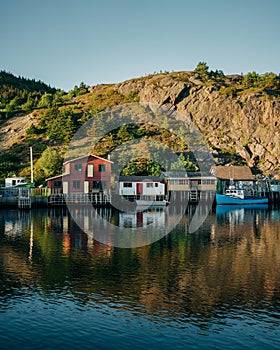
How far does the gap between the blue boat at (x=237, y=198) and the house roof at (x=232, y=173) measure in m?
5.20

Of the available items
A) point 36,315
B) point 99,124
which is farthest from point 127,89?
point 36,315

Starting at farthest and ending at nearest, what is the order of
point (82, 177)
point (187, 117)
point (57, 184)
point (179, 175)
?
point (187, 117) → point (179, 175) → point (57, 184) → point (82, 177)

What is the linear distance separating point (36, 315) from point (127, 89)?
475 feet

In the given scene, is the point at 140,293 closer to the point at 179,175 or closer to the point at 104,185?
the point at 104,185

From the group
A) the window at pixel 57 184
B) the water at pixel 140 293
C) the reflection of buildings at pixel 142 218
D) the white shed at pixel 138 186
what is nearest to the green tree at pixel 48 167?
the window at pixel 57 184

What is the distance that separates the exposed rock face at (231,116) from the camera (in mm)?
123312

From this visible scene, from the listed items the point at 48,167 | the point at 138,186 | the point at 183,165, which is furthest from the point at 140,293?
the point at 183,165

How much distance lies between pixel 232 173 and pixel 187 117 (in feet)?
158

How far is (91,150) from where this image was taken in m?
117

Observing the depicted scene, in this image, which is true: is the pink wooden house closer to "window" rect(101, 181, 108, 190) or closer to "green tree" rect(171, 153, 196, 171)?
"window" rect(101, 181, 108, 190)

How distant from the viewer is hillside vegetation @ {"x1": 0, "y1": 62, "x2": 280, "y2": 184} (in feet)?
395

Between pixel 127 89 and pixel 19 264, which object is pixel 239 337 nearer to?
pixel 19 264

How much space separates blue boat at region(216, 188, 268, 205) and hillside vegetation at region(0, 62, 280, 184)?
678 inches

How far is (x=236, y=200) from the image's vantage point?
3388 inches
